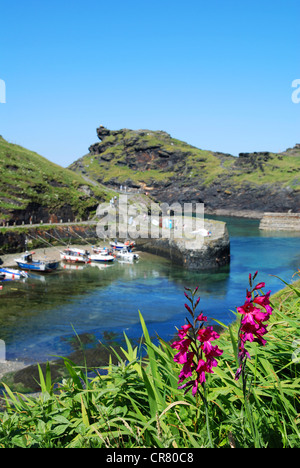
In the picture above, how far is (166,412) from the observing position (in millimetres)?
3559

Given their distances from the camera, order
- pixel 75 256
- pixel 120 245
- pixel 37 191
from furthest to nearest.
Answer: pixel 37 191
pixel 120 245
pixel 75 256

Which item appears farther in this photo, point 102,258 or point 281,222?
point 281,222

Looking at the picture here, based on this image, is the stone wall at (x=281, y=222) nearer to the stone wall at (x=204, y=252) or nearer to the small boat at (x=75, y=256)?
the stone wall at (x=204, y=252)

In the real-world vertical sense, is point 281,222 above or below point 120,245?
above

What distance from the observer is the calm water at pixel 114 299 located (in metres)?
27.4

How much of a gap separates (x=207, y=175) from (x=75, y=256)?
120634mm

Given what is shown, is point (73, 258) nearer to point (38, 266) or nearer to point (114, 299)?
point (38, 266)

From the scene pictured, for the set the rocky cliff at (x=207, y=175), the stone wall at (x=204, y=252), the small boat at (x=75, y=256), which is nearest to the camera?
the stone wall at (x=204, y=252)

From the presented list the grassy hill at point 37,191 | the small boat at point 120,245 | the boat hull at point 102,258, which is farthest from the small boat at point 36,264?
the small boat at point 120,245
